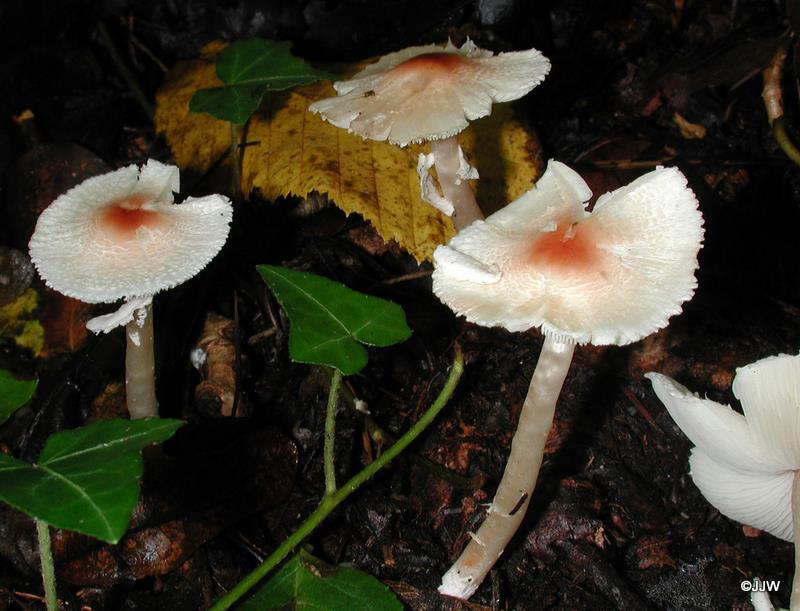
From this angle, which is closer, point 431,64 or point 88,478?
point 88,478

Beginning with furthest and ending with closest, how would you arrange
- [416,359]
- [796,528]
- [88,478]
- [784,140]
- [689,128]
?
[689,128] → [784,140] → [416,359] → [796,528] → [88,478]

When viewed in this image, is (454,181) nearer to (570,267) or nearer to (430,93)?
(430,93)

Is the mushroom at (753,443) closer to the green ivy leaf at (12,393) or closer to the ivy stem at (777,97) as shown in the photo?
the green ivy leaf at (12,393)

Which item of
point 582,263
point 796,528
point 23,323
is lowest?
point 796,528

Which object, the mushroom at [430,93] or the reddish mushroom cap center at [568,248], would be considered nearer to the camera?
the reddish mushroom cap center at [568,248]

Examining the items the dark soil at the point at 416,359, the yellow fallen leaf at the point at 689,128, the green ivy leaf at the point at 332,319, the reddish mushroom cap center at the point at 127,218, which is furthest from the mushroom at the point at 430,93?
the yellow fallen leaf at the point at 689,128

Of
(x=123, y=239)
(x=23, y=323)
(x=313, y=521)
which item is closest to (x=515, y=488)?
(x=313, y=521)

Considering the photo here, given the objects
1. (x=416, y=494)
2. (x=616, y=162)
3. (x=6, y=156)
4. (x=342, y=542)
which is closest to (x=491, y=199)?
(x=616, y=162)
